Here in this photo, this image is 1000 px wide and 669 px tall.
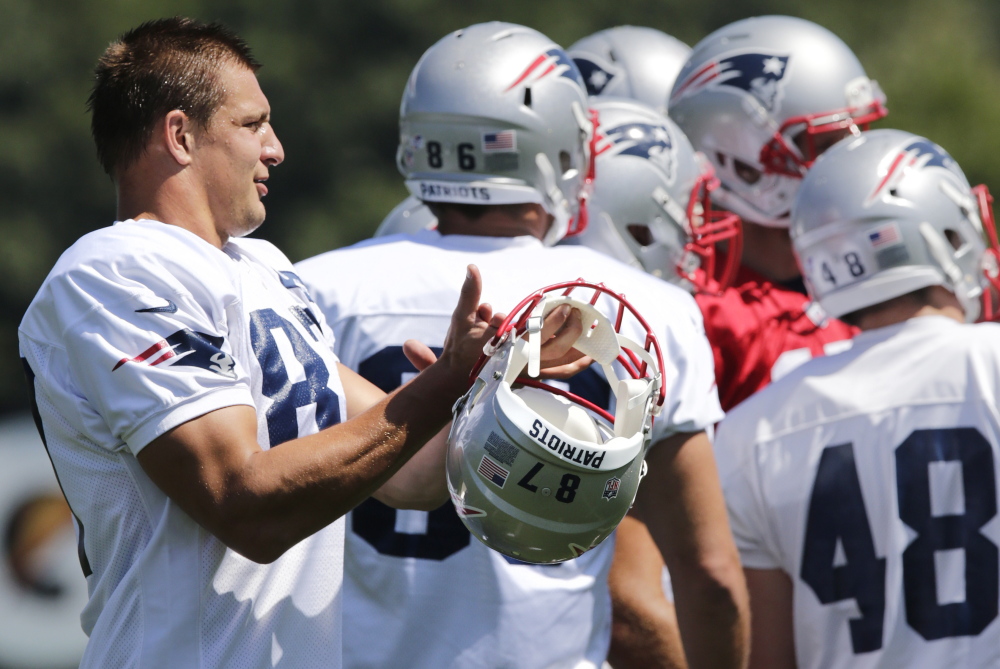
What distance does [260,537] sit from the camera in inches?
88.5

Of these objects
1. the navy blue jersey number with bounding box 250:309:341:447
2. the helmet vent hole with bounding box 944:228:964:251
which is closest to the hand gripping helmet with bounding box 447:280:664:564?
the navy blue jersey number with bounding box 250:309:341:447

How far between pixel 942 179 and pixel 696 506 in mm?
1430

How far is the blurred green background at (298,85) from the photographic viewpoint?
2216 centimetres

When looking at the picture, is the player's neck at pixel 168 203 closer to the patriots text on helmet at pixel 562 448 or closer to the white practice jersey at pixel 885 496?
the patriots text on helmet at pixel 562 448

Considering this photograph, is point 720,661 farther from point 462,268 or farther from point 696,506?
point 462,268

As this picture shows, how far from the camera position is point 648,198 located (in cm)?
459

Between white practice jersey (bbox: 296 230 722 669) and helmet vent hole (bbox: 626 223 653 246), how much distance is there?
1.34m

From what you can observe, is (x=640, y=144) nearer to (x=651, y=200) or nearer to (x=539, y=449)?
(x=651, y=200)

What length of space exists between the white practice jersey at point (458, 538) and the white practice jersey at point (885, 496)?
1.79 ft

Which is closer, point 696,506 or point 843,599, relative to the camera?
point 696,506

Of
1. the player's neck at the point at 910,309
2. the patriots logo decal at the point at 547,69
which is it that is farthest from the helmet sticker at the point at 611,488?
the player's neck at the point at 910,309

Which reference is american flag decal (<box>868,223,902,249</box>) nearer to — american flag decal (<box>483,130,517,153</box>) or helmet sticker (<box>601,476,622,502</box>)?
american flag decal (<box>483,130,517,153</box>)

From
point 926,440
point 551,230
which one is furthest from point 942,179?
point 551,230

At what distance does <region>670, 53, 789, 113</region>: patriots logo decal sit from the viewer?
208 inches
